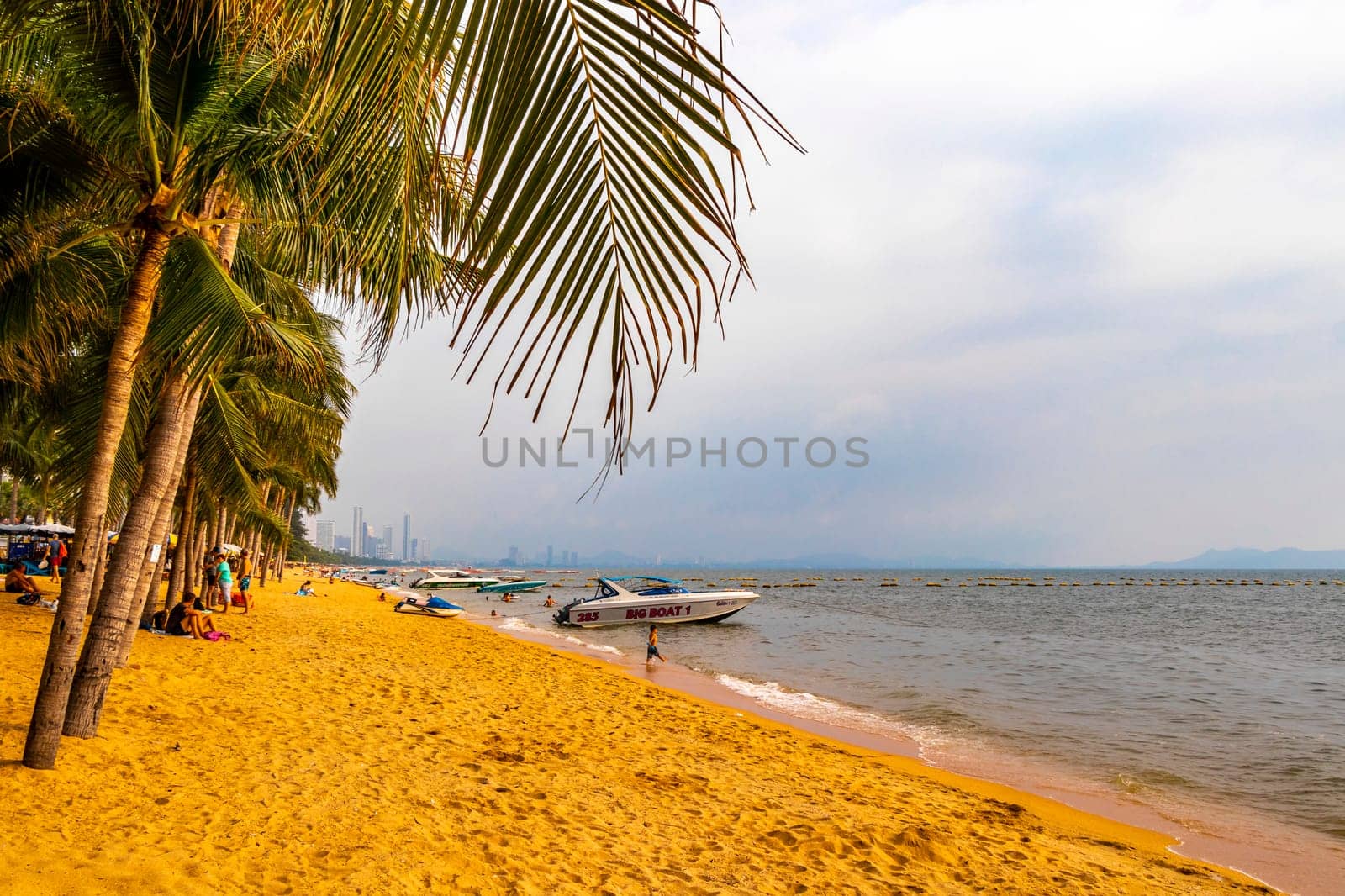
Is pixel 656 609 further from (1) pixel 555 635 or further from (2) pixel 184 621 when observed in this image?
(2) pixel 184 621

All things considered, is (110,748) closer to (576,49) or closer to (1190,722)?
(576,49)

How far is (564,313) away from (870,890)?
5.28 metres

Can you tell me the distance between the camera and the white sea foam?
12219 millimetres

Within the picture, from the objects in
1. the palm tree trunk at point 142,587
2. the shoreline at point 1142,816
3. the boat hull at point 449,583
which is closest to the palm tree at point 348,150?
the palm tree trunk at point 142,587

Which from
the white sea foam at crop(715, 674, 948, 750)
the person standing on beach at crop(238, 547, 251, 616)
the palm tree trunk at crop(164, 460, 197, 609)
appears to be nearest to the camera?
the white sea foam at crop(715, 674, 948, 750)

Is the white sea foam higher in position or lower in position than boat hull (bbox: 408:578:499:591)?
higher

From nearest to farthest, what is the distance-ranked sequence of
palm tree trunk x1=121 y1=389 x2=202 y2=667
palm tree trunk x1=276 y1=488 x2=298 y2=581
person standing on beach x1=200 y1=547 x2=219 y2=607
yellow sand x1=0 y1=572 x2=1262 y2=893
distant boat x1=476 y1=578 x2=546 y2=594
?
yellow sand x1=0 y1=572 x2=1262 y2=893 → palm tree trunk x1=121 y1=389 x2=202 y2=667 → palm tree trunk x1=276 y1=488 x2=298 y2=581 → person standing on beach x1=200 y1=547 x2=219 y2=607 → distant boat x1=476 y1=578 x2=546 y2=594

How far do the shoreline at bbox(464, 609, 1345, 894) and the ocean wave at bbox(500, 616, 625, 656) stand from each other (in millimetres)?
7710

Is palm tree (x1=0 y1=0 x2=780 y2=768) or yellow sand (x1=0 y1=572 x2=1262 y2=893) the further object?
yellow sand (x1=0 y1=572 x2=1262 y2=893)

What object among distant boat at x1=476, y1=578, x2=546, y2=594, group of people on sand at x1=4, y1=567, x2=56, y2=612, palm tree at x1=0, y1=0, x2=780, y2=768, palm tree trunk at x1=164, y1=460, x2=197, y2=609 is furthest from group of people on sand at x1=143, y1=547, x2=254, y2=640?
distant boat at x1=476, y1=578, x2=546, y2=594

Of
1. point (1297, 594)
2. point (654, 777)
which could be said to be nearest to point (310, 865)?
point (654, 777)

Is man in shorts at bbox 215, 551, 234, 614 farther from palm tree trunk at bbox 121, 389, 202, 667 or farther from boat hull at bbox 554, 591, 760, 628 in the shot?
boat hull at bbox 554, 591, 760, 628

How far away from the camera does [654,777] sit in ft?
23.5

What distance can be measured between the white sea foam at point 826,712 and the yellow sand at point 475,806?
7.60ft
